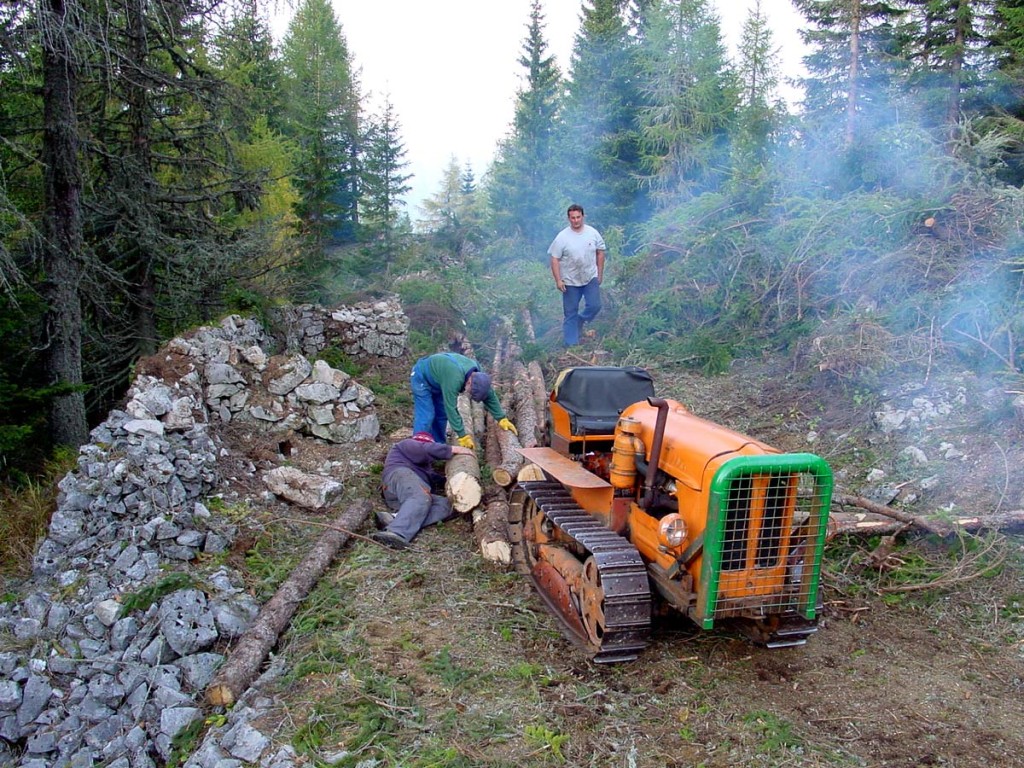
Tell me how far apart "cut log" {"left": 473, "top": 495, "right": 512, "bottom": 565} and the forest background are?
167 inches

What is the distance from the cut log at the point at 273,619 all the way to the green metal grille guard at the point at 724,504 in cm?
289

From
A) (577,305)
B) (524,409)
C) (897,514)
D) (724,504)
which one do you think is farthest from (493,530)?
(577,305)

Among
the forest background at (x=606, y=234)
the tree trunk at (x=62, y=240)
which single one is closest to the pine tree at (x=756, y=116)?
the forest background at (x=606, y=234)

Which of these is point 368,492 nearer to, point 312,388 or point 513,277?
point 312,388

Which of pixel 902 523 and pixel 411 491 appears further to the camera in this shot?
pixel 411 491

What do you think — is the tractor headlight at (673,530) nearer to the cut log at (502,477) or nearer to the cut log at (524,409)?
the cut log at (502,477)

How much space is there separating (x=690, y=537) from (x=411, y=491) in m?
3.48

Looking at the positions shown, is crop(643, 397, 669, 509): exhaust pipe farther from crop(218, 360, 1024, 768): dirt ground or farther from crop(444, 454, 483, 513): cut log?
crop(444, 454, 483, 513): cut log

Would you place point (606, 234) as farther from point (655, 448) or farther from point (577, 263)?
point (655, 448)

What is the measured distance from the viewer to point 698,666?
4.47m

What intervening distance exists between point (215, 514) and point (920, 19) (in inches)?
632

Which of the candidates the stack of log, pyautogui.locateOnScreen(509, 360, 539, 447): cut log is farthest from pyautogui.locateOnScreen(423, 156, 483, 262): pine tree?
pyautogui.locateOnScreen(509, 360, 539, 447): cut log

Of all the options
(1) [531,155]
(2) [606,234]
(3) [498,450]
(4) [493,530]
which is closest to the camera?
(4) [493,530]

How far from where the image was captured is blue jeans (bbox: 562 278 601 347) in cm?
1084
